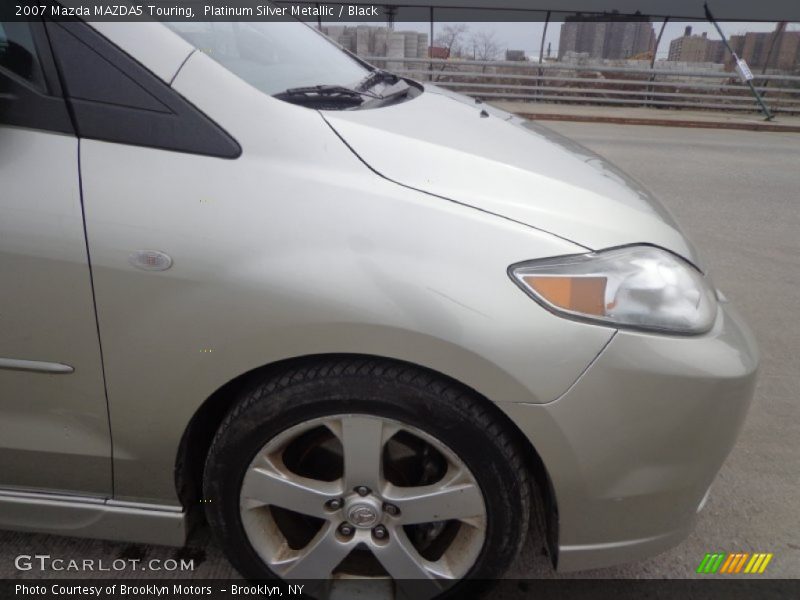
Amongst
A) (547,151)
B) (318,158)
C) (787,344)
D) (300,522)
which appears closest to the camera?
(318,158)

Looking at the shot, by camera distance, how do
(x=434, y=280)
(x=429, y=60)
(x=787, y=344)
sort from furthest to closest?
(x=429, y=60)
(x=787, y=344)
(x=434, y=280)

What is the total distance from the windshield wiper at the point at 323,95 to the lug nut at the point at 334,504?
41.8 inches

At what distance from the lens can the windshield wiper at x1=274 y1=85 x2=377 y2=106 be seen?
1743mm

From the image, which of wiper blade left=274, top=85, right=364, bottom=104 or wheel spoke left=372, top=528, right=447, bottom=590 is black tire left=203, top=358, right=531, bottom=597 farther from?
wiper blade left=274, top=85, right=364, bottom=104

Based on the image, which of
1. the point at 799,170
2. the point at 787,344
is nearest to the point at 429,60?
the point at 799,170

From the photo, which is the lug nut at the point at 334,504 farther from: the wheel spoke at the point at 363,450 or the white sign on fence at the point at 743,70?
the white sign on fence at the point at 743,70

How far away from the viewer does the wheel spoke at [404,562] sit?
5.41ft

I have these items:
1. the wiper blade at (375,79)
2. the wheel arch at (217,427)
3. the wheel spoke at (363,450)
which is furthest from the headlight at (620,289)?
the wiper blade at (375,79)

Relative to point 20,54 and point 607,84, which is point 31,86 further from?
point 607,84

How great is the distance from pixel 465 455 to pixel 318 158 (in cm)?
79

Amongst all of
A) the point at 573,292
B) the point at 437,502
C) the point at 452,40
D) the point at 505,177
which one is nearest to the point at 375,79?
the point at 505,177

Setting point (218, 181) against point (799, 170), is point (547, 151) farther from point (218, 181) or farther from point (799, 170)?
point (799, 170)

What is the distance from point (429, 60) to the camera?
1423 centimetres

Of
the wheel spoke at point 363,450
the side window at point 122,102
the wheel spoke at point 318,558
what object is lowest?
the wheel spoke at point 318,558
